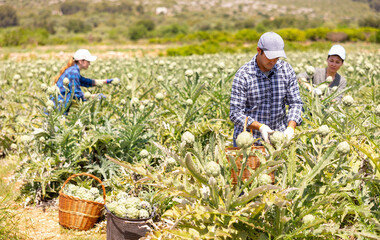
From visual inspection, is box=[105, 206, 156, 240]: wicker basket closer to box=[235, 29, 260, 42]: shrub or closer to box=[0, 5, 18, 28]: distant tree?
box=[235, 29, 260, 42]: shrub

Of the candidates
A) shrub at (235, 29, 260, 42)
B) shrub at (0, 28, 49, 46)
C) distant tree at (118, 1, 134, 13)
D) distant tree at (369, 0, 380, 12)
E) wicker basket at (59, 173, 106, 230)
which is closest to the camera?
wicker basket at (59, 173, 106, 230)

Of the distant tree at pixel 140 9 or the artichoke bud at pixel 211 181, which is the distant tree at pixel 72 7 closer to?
the distant tree at pixel 140 9

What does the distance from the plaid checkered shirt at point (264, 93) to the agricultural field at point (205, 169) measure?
164mm

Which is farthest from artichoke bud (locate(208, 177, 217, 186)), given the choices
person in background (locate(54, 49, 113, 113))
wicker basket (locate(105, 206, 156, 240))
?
person in background (locate(54, 49, 113, 113))

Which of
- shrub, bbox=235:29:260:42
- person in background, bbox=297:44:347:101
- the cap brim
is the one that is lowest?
shrub, bbox=235:29:260:42

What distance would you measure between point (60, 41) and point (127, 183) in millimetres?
31020

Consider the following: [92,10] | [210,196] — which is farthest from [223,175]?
[92,10]

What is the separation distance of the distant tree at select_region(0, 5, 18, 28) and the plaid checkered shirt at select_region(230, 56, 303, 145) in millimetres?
61744

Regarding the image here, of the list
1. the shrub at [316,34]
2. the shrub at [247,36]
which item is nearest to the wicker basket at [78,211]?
the shrub at [247,36]

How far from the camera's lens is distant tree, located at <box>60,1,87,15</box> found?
238 feet

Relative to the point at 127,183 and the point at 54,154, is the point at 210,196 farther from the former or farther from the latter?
the point at 54,154

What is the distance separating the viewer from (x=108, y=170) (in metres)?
3.48

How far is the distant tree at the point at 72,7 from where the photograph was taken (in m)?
72.6

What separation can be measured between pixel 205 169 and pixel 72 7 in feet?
263
